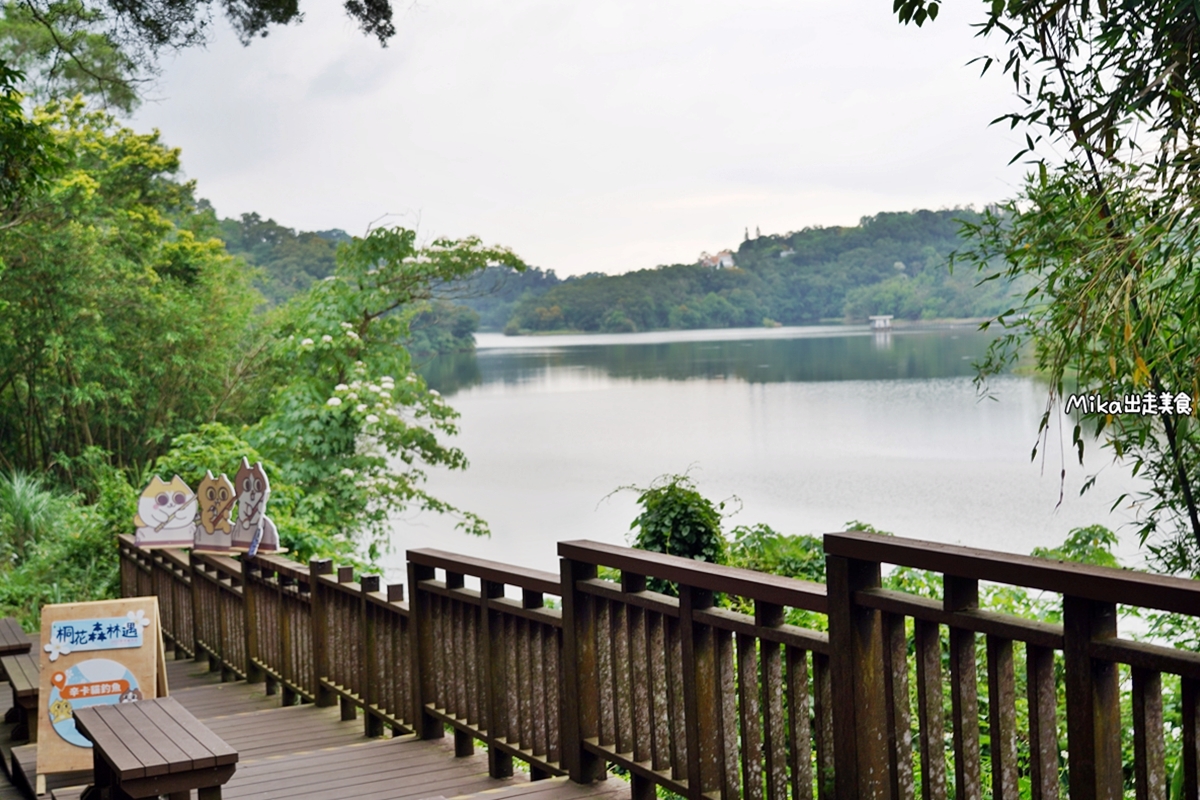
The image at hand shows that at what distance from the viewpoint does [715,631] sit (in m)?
2.77

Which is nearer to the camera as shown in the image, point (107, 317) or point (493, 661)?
point (493, 661)

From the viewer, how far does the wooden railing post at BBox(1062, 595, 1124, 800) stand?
189 cm

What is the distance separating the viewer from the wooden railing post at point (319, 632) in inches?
211

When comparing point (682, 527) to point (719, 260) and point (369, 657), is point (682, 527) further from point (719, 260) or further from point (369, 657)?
point (719, 260)

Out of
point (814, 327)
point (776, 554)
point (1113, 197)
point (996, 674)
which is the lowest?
point (776, 554)

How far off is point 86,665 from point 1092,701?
13.0 feet

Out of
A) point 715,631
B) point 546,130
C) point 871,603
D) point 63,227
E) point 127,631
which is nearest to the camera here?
point 871,603

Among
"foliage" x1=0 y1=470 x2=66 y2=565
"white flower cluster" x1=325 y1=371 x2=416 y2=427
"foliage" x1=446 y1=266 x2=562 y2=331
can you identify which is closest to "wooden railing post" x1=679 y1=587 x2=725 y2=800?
"foliage" x1=0 y1=470 x2=66 y2=565

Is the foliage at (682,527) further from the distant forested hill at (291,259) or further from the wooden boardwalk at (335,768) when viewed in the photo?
the distant forested hill at (291,259)

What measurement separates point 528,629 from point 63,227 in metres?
12.3

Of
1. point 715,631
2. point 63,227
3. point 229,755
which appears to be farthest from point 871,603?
point 63,227

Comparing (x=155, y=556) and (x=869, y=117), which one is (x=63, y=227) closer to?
(x=155, y=556)

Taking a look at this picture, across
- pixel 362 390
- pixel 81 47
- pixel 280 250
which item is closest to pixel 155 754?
pixel 81 47

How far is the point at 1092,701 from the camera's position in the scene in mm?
1904
